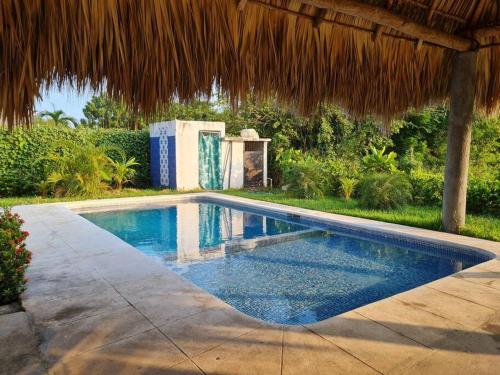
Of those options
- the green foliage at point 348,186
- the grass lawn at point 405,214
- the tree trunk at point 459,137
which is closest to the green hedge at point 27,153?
the grass lawn at point 405,214

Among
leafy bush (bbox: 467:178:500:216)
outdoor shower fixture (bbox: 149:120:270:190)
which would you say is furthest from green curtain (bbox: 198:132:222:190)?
leafy bush (bbox: 467:178:500:216)

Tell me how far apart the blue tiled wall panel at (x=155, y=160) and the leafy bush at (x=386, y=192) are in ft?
27.4

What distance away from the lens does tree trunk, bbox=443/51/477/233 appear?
4898mm

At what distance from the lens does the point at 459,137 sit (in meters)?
5.52

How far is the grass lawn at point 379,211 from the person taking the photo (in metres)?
6.16

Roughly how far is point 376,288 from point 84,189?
31.3 ft

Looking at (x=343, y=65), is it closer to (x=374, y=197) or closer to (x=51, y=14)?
(x=51, y=14)

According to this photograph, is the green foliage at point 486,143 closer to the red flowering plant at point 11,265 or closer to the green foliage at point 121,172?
the green foliage at point 121,172

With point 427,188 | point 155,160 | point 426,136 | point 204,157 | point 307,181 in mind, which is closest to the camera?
point 427,188

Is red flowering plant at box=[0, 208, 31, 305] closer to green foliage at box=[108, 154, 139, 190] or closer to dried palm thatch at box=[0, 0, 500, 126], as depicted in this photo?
dried palm thatch at box=[0, 0, 500, 126]

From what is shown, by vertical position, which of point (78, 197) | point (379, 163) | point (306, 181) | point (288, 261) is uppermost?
point (379, 163)

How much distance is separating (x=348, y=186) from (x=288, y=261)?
560cm

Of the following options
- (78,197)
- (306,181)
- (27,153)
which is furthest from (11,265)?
(27,153)

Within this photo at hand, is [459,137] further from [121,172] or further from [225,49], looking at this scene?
[121,172]
